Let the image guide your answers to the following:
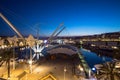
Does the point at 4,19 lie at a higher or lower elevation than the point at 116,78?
higher

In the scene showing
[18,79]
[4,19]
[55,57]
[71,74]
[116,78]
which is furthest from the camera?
[4,19]

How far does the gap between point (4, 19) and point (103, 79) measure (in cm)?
8479

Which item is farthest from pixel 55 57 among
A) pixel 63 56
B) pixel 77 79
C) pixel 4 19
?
pixel 4 19

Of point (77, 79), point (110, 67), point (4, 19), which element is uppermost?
point (4, 19)

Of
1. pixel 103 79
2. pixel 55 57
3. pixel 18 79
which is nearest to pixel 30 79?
pixel 18 79

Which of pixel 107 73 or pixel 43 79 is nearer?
pixel 43 79

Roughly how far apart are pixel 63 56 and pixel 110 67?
114ft

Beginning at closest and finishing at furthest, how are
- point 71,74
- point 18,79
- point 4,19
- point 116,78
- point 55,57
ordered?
Result: 1. point 116,78
2. point 18,79
3. point 71,74
4. point 55,57
5. point 4,19

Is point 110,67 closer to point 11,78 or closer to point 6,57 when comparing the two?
point 11,78

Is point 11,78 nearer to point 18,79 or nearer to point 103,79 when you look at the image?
point 18,79

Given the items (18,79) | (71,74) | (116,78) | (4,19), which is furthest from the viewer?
(4,19)

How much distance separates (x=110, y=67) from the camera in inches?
1080

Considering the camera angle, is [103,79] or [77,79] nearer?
[103,79]

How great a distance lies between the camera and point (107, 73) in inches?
1069
